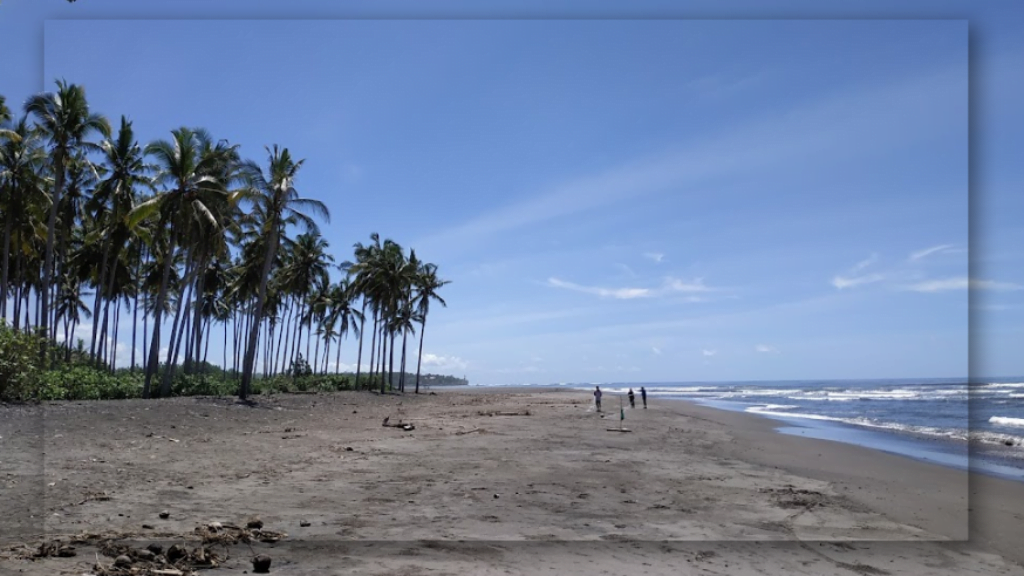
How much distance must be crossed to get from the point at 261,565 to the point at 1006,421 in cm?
3401

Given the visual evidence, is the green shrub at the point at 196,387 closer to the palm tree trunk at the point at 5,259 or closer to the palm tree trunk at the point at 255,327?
the palm tree trunk at the point at 255,327

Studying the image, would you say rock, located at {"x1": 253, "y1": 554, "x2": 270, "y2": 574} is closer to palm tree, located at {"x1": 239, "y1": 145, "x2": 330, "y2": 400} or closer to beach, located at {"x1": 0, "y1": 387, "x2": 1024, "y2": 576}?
beach, located at {"x1": 0, "y1": 387, "x2": 1024, "y2": 576}

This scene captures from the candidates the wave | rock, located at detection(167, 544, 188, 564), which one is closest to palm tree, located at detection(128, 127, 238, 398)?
rock, located at detection(167, 544, 188, 564)

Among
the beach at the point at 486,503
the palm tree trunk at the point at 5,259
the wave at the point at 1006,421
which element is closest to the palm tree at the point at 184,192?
the palm tree trunk at the point at 5,259

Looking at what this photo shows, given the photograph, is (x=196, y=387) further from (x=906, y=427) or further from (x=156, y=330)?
(x=906, y=427)

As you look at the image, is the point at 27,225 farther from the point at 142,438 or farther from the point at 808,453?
the point at 808,453

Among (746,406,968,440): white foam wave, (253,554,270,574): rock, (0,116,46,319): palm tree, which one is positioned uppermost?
(0,116,46,319): palm tree

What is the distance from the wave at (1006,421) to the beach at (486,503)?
14.9 metres

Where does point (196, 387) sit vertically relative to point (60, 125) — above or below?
below

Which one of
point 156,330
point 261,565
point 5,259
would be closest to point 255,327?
point 156,330

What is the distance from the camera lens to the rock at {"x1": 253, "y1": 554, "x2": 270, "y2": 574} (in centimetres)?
Answer: 583

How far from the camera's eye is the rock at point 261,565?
583 centimetres

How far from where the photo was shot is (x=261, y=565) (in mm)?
5824

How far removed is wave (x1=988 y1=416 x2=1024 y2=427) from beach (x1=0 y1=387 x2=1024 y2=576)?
14.9 metres
